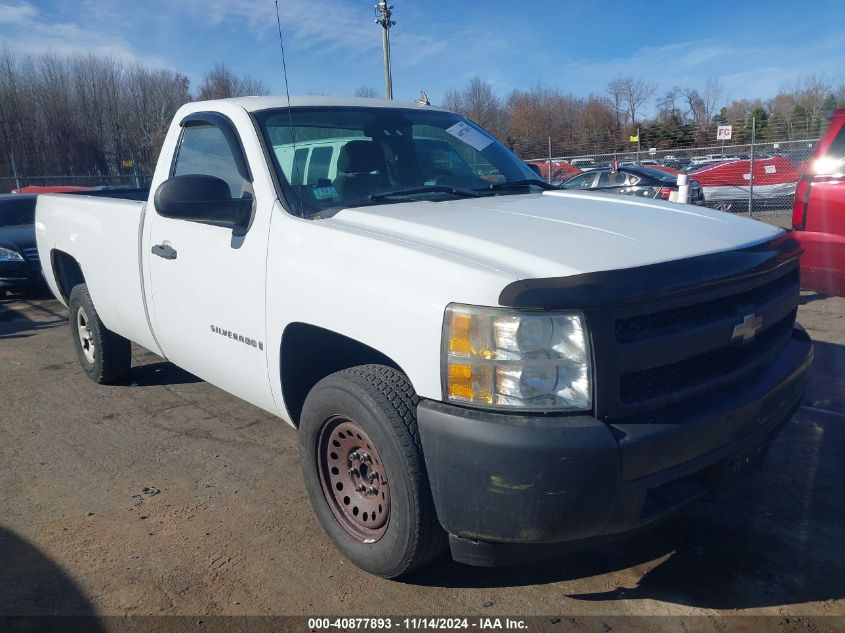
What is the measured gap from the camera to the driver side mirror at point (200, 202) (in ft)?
10.2

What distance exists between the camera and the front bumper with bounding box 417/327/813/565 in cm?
213

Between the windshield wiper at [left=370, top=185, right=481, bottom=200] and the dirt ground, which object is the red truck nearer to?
the dirt ground

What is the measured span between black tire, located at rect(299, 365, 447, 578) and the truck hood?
0.54 metres

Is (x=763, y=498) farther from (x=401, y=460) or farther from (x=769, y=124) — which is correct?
(x=769, y=124)

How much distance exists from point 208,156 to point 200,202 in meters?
0.85

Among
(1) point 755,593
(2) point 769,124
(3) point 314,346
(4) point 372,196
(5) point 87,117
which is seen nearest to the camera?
(1) point 755,593

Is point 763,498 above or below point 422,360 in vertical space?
below

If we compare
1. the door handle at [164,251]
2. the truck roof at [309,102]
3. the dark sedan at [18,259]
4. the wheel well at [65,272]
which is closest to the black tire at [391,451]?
the door handle at [164,251]

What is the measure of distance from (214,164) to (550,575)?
106 inches

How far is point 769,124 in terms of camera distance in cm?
2972

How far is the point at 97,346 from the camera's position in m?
5.14

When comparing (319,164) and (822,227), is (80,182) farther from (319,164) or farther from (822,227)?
(822,227)

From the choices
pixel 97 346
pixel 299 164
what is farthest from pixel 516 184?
pixel 97 346

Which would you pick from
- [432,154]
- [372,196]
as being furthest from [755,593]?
[432,154]
